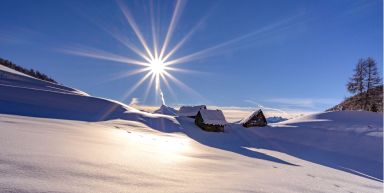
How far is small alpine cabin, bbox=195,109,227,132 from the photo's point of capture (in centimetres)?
4569

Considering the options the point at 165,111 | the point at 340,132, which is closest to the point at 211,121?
the point at 340,132

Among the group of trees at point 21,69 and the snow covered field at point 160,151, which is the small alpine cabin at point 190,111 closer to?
the snow covered field at point 160,151

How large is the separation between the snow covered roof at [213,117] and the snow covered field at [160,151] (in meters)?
2.58

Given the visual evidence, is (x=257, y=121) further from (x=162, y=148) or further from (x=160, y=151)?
(x=160, y=151)

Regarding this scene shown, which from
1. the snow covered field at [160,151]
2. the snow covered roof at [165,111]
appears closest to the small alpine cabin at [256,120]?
the snow covered field at [160,151]

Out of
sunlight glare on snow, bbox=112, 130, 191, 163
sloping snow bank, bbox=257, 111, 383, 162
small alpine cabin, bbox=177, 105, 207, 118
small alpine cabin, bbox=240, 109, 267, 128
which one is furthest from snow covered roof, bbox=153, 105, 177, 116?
sunlight glare on snow, bbox=112, 130, 191, 163

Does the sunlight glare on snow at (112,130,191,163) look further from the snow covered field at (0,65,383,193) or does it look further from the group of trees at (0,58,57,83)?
the group of trees at (0,58,57,83)

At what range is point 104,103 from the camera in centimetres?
4206

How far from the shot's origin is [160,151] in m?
10.1

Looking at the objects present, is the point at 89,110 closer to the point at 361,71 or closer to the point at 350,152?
the point at 350,152

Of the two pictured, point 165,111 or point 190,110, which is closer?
point 190,110

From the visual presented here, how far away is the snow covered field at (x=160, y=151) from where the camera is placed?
3.89 m

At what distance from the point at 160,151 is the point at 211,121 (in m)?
36.2

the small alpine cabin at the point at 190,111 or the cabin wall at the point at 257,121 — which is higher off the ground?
the small alpine cabin at the point at 190,111
